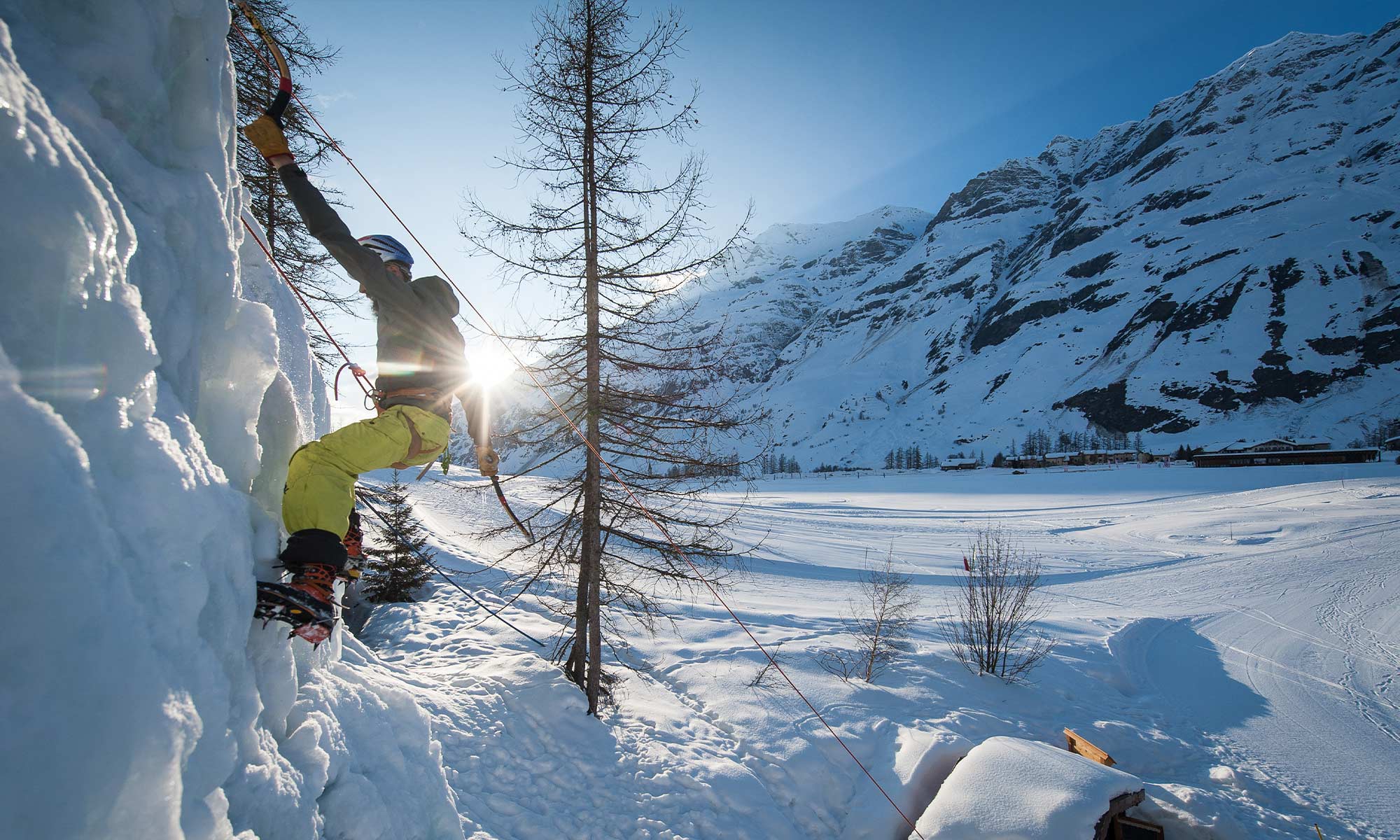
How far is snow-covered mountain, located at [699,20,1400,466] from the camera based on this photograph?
95812mm

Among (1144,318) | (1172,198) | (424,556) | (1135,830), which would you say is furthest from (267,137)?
(1172,198)

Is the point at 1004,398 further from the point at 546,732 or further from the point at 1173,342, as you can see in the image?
the point at 546,732

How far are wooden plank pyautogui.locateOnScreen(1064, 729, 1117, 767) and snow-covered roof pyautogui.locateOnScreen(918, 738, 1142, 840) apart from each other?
1.31 meters

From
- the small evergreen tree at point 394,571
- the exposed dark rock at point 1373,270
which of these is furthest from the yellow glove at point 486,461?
the exposed dark rock at point 1373,270

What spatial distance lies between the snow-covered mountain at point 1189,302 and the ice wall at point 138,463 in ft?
203

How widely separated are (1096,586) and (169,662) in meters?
26.0

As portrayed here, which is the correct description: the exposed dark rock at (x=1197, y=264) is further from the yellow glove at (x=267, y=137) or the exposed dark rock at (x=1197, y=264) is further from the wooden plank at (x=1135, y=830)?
the yellow glove at (x=267, y=137)

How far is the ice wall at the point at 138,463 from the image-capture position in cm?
133

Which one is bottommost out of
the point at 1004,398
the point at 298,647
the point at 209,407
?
the point at 298,647

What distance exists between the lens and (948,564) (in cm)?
2417

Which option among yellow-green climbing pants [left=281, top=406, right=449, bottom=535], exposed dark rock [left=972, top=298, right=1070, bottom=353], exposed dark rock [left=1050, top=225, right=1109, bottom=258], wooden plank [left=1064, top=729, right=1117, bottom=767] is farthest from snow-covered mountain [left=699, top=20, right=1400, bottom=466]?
yellow-green climbing pants [left=281, top=406, right=449, bottom=535]

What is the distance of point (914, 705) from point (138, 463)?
33.1 ft

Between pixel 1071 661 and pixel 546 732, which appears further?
pixel 1071 661

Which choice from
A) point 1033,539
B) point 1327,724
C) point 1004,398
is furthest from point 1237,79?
point 1327,724
